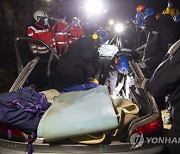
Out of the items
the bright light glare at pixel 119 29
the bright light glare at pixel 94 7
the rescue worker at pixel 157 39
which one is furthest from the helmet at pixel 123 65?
the bright light glare at pixel 94 7

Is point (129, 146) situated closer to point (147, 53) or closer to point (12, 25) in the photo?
point (147, 53)

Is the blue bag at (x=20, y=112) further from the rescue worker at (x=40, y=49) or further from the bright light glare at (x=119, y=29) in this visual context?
the bright light glare at (x=119, y=29)

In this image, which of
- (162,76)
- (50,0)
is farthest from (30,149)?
(50,0)

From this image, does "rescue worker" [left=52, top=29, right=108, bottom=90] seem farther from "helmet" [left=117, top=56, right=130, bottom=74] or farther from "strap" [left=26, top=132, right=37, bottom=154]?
"strap" [left=26, top=132, right=37, bottom=154]

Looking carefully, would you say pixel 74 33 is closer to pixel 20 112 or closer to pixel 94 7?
pixel 94 7

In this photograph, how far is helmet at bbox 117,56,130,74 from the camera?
465cm

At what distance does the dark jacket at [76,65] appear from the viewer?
359cm

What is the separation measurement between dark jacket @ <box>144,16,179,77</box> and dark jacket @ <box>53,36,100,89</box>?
51.4 inches

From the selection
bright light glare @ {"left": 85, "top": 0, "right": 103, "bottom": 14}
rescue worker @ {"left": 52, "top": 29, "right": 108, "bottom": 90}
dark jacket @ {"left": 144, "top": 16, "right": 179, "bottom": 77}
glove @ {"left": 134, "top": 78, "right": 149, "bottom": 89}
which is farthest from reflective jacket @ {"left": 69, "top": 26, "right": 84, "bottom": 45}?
glove @ {"left": 134, "top": 78, "right": 149, "bottom": 89}

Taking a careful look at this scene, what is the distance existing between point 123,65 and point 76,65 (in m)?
1.36

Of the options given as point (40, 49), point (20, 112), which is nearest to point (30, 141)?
point (20, 112)

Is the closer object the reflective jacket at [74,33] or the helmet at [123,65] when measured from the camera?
the helmet at [123,65]

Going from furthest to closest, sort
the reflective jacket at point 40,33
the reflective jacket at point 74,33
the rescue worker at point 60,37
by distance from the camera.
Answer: the reflective jacket at point 74,33 < the rescue worker at point 60,37 < the reflective jacket at point 40,33

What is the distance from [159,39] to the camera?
464cm
